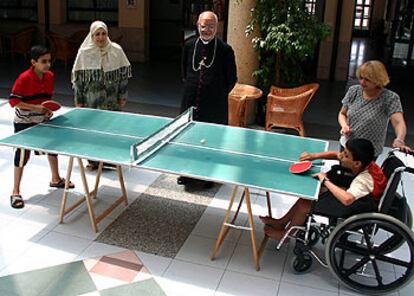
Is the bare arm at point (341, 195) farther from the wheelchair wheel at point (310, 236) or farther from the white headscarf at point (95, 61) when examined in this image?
the white headscarf at point (95, 61)

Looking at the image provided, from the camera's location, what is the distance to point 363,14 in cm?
1958

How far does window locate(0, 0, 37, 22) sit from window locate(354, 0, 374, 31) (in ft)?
39.9

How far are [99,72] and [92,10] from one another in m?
7.94

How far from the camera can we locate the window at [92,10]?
38.7 feet

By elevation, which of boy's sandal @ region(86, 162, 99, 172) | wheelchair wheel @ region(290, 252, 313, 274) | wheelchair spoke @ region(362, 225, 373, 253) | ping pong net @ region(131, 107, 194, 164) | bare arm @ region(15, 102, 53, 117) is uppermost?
bare arm @ region(15, 102, 53, 117)

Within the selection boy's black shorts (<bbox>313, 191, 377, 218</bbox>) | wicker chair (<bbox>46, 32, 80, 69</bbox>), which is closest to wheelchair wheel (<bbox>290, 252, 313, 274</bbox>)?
boy's black shorts (<bbox>313, 191, 377, 218</bbox>)

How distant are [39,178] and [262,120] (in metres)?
3.21

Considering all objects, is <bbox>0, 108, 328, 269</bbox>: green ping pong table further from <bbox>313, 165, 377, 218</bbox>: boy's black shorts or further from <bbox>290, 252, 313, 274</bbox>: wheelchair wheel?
<bbox>290, 252, 313, 274</bbox>: wheelchair wheel

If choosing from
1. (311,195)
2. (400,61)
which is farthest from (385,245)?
(400,61)

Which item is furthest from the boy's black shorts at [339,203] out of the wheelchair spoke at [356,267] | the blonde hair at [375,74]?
the blonde hair at [375,74]

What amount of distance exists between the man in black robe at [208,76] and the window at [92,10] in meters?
7.69

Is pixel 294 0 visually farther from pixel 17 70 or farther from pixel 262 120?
pixel 17 70

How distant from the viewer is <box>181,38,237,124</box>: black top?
14.8ft

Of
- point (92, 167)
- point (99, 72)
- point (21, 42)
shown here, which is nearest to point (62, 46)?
point (21, 42)
